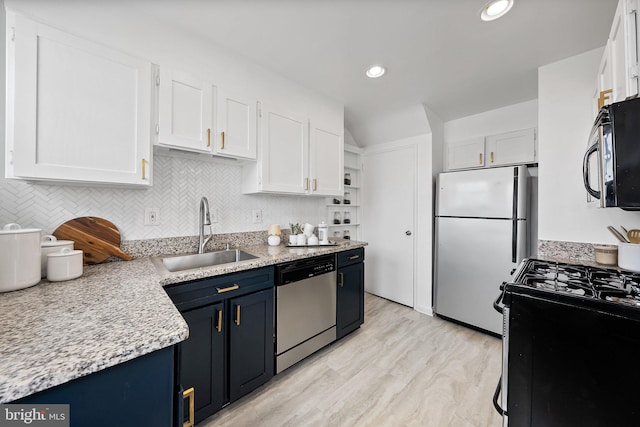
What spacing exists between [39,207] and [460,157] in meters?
3.78

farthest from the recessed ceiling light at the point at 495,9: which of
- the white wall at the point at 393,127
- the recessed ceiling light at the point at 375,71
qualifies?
the white wall at the point at 393,127

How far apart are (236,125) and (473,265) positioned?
260 centimetres

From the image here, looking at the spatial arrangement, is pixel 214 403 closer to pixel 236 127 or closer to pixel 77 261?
pixel 77 261

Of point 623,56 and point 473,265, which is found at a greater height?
point 623,56

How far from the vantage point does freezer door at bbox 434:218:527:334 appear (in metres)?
2.30

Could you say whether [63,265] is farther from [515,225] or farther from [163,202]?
[515,225]

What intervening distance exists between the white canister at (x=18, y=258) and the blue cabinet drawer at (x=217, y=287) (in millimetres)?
495

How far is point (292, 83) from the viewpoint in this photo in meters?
2.26

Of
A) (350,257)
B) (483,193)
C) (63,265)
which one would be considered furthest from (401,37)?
(63,265)

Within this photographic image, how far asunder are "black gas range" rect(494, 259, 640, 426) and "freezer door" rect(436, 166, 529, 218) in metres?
1.19

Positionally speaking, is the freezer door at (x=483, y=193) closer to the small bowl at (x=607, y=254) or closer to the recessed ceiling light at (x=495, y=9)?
the small bowl at (x=607, y=254)

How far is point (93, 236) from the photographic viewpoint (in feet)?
4.81

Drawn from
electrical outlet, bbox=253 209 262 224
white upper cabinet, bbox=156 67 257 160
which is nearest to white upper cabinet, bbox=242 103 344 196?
white upper cabinet, bbox=156 67 257 160

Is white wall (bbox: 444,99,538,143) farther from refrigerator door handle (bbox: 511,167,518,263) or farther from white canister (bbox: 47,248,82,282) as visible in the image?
white canister (bbox: 47,248,82,282)
